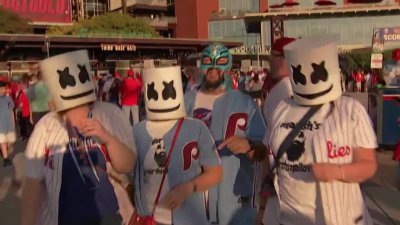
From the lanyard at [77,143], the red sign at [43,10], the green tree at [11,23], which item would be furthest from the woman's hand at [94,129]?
the red sign at [43,10]

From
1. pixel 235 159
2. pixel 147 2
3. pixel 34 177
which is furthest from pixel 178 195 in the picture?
pixel 147 2

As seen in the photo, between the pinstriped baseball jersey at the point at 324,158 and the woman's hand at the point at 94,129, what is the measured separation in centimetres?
82

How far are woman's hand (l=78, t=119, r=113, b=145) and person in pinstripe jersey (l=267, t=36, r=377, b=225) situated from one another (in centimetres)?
84

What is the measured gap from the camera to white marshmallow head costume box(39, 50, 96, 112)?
2852 millimetres

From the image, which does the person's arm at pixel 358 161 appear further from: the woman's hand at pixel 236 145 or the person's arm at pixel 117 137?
the person's arm at pixel 117 137

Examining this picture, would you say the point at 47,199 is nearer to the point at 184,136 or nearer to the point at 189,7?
the point at 184,136

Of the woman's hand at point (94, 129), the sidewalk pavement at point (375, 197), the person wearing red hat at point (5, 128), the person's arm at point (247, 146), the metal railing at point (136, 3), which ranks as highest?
the metal railing at point (136, 3)

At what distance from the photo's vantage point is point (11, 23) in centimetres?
5481

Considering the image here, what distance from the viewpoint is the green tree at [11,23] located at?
2111 inches

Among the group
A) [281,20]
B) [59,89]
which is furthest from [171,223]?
[281,20]

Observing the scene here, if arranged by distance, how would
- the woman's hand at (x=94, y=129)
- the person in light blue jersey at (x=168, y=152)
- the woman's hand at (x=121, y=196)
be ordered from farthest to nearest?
the person in light blue jersey at (x=168, y=152)
the woman's hand at (x=121, y=196)
the woman's hand at (x=94, y=129)

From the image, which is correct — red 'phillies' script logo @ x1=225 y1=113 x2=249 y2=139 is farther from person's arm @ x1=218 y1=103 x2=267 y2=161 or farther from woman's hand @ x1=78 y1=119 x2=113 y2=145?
woman's hand @ x1=78 y1=119 x2=113 y2=145

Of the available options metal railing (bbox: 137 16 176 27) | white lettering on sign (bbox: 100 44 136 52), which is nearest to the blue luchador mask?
white lettering on sign (bbox: 100 44 136 52)

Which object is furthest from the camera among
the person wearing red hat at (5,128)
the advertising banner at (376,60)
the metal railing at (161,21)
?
the metal railing at (161,21)
